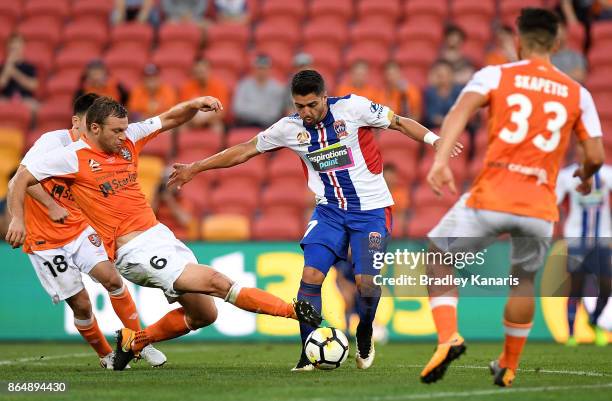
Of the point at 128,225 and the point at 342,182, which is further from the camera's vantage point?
the point at 342,182

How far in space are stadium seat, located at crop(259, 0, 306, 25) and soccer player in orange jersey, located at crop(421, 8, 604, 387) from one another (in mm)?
12585

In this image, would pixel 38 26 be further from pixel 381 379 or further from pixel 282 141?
pixel 381 379

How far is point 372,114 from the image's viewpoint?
918 cm

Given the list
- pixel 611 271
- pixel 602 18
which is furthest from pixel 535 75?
pixel 602 18

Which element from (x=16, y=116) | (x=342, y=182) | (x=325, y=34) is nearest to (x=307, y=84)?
(x=342, y=182)

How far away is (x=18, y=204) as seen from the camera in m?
8.72

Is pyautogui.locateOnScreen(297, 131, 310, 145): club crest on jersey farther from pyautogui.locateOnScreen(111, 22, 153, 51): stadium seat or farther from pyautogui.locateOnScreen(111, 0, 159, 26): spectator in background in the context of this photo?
pyautogui.locateOnScreen(111, 0, 159, 26): spectator in background

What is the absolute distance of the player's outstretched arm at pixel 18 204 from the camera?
28.0 feet

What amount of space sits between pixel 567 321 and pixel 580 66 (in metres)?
4.62

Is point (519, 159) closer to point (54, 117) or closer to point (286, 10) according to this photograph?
point (54, 117)

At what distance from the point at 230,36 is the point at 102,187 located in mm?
10412

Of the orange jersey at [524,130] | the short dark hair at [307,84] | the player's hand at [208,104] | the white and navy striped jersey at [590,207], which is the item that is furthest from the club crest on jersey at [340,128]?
the white and navy striped jersey at [590,207]

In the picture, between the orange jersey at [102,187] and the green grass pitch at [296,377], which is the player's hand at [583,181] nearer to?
the green grass pitch at [296,377]

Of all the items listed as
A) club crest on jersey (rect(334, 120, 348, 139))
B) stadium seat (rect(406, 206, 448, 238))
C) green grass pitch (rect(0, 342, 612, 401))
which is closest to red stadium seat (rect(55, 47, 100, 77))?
stadium seat (rect(406, 206, 448, 238))
